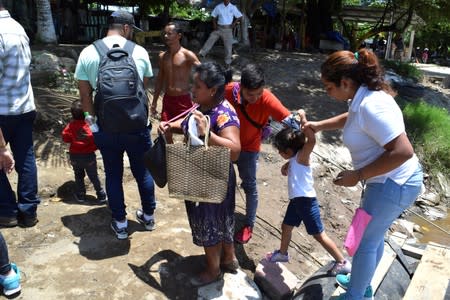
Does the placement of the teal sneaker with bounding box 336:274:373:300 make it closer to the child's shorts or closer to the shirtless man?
the child's shorts

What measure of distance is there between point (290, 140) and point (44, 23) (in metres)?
8.25

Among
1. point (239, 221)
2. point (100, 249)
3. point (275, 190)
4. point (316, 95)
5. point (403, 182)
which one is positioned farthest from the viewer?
point (316, 95)

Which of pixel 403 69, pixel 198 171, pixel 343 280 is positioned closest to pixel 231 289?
pixel 343 280

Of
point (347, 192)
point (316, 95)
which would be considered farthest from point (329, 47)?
point (347, 192)

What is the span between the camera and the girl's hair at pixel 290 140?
3.14 metres

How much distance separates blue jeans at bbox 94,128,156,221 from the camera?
10.6ft

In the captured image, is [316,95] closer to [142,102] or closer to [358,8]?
[142,102]

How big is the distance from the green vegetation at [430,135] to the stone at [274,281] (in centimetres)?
572

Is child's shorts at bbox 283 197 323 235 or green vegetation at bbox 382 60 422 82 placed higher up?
green vegetation at bbox 382 60 422 82

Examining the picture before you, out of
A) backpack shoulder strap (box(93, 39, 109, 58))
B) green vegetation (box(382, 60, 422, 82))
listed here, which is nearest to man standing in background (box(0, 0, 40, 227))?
backpack shoulder strap (box(93, 39, 109, 58))

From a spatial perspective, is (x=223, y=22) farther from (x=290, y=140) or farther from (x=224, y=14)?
(x=290, y=140)

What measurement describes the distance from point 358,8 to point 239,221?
49.6 ft

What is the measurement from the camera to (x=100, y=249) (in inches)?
137

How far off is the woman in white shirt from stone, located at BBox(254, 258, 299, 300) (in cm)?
89
